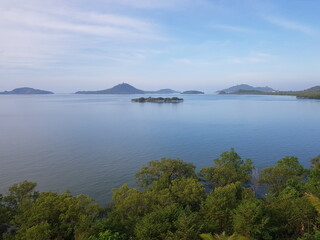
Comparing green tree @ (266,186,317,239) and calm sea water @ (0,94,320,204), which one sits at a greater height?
green tree @ (266,186,317,239)

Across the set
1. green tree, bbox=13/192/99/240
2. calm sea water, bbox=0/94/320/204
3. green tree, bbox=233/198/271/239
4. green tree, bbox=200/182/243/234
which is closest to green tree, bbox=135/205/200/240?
green tree, bbox=200/182/243/234

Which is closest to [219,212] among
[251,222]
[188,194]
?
[251,222]

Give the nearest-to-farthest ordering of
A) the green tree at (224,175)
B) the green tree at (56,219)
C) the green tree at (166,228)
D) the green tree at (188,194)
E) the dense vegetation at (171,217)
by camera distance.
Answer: the green tree at (166,228) < the dense vegetation at (171,217) < the green tree at (56,219) < the green tree at (188,194) < the green tree at (224,175)

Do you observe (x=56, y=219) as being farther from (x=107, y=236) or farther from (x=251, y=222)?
(x=251, y=222)

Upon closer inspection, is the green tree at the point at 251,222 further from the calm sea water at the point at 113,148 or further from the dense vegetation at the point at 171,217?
the calm sea water at the point at 113,148

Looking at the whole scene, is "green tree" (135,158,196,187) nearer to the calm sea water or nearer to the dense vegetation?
the dense vegetation

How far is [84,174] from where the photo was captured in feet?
119

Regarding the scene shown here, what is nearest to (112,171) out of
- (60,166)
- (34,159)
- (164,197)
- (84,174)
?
(84,174)

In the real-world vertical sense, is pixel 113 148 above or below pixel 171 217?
below

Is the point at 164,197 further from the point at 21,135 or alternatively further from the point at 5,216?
the point at 21,135

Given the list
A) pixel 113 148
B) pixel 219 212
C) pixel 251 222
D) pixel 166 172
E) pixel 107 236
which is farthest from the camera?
pixel 113 148

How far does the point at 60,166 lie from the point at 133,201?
81.1 feet

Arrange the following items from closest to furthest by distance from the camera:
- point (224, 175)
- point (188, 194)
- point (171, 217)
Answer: point (171, 217), point (188, 194), point (224, 175)

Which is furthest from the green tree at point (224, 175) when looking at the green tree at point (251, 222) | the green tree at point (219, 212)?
the green tree at point (251, 222)
